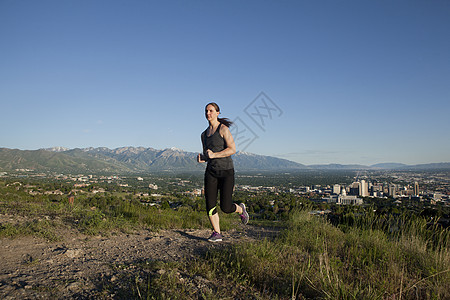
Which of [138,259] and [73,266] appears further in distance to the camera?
[138,259]

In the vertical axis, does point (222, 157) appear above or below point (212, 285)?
above

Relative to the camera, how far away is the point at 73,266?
9.33 ft

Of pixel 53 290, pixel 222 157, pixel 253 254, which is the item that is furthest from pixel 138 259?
pixel 222 157

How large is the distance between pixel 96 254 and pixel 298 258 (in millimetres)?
2514

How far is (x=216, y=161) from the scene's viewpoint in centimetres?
413

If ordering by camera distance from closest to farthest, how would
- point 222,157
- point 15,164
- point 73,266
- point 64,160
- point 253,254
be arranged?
point 73,266 → point 253,254 → point 222,157 → point 15,164 → point 64,160

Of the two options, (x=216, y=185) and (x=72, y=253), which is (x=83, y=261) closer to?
(x=72, y=253)

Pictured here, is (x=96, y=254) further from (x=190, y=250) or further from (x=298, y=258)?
(x=298, y=258)

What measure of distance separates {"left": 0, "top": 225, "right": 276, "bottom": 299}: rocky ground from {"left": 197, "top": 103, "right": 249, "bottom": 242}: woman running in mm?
622

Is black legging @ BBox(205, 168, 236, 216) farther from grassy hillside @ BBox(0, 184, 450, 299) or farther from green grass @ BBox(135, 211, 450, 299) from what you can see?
green grass @ BBox(135, 211, 450, 299)

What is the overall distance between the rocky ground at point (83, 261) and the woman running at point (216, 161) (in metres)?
0.62

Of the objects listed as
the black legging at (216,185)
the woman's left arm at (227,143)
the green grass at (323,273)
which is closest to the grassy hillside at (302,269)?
the green grass at (323,273)

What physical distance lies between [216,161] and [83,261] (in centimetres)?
214

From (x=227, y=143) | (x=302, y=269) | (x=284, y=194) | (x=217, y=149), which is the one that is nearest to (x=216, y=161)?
(x=217, y=149)
